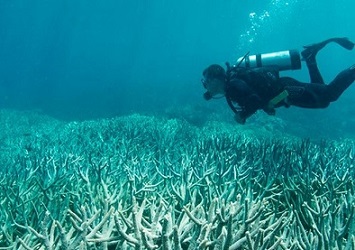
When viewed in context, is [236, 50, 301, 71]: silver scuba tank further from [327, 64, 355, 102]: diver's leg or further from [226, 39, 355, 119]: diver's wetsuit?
A: [327, 64, 355, 102]: diver's leg

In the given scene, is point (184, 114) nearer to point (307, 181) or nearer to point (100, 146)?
point (100, 146)

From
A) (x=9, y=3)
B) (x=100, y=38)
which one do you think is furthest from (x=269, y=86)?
(x=100, y=38)

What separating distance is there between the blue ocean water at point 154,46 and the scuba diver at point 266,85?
11065 millimetres

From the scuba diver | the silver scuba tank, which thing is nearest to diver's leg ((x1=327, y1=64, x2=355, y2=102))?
the scuba diver

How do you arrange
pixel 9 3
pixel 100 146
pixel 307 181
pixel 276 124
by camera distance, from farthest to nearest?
pixel 9 3, pixel 276 124, pixel 100 146, pixel 307 181

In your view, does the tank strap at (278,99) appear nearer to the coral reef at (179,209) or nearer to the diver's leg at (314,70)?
the coral reef at (179,209)

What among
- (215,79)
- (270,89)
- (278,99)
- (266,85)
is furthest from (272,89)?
(215,79)

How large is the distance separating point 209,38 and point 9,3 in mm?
93638

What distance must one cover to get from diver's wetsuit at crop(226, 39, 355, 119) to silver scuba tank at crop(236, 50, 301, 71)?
0.30 m

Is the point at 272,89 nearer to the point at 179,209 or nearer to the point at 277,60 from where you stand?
the point at 277,60

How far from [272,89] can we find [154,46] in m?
166

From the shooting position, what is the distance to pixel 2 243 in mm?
2799

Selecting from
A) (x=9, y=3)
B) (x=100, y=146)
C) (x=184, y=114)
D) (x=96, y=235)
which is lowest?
(x=96, y=235)

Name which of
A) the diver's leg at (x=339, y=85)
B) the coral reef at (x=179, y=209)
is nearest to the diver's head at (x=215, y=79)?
the coral reef at (x=179, y=209)
